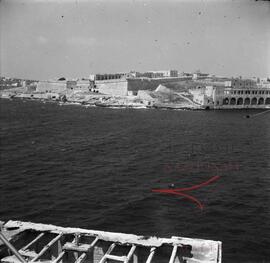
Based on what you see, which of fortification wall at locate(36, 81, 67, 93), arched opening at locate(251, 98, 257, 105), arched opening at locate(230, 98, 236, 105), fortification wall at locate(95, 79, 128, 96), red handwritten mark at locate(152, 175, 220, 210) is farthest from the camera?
fortification wall at locate(36, 81, 67, 93)

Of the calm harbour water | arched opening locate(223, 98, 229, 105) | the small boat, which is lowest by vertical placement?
the calm harbour water

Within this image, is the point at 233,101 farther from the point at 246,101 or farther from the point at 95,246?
the point at 95,246

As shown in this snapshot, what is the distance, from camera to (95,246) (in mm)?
7199

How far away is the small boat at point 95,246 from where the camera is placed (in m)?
6.45

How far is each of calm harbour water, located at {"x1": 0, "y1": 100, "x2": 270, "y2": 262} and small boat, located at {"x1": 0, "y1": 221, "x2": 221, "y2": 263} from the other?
16.4 ft

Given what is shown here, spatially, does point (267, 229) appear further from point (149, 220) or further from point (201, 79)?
point (201, 79)

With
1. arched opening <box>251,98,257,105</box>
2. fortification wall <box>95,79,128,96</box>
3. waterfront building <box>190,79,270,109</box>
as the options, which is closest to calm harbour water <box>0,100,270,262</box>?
waterfront building <box>190,79,270,109</box>

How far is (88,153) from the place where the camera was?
91.2 feet

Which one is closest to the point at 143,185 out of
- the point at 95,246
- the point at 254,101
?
the point at 95,246

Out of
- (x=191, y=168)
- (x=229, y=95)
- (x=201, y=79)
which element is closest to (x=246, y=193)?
(x=191, y=168)

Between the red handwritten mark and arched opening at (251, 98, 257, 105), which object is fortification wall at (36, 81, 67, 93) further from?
the red handwritten mark

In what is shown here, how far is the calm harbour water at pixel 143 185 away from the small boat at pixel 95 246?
5.00 meters

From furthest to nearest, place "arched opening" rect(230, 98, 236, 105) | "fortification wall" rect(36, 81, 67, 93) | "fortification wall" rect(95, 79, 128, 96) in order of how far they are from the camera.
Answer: "fortification wall" rect(36, 81, 67, 93) < "fortification wall" rect(95, 79, 128, 96) < "arched opening" rect(230, 98, 236, 105)

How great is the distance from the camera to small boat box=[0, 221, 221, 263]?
21.2 ft
